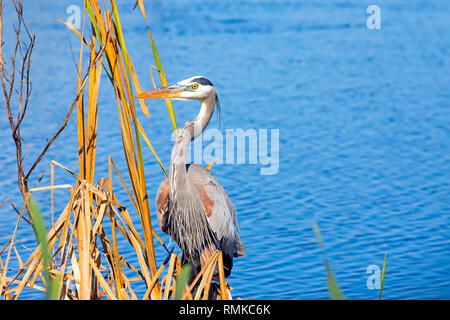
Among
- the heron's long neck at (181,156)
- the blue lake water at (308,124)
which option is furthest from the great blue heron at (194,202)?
the blue lake water at (308,124)

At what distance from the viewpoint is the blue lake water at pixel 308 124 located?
5.46 m

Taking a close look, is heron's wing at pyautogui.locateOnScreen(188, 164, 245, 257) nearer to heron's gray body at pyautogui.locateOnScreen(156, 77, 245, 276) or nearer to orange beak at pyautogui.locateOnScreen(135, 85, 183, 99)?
heron's gray body at pyautogui.locateOnScreen(156, 77, 245, 276)

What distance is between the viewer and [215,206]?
3.43 meters

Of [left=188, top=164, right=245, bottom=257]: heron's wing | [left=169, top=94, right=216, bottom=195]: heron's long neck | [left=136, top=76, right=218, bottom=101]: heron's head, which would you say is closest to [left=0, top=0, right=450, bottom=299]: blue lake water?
[left=188, top=164, right=245, bottom=257]: heron's wing

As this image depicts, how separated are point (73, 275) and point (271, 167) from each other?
471cm

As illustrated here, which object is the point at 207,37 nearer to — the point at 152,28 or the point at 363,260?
the point at 152,28

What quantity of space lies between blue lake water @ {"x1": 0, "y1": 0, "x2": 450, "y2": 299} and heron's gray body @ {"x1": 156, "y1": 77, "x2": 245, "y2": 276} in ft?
4.84

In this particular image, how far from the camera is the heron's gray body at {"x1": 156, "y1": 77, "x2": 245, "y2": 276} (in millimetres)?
3412

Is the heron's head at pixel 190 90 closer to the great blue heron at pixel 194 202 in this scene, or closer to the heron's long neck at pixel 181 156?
the great blue heron at pixel 194 202

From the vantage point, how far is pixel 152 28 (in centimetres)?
1397

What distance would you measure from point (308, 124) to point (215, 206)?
18.3ft

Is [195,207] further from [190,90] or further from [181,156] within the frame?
[190,90]

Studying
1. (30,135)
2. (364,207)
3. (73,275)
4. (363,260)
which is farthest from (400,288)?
(30,135)

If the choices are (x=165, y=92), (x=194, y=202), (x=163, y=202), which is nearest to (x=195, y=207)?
(x=194, y=202)
